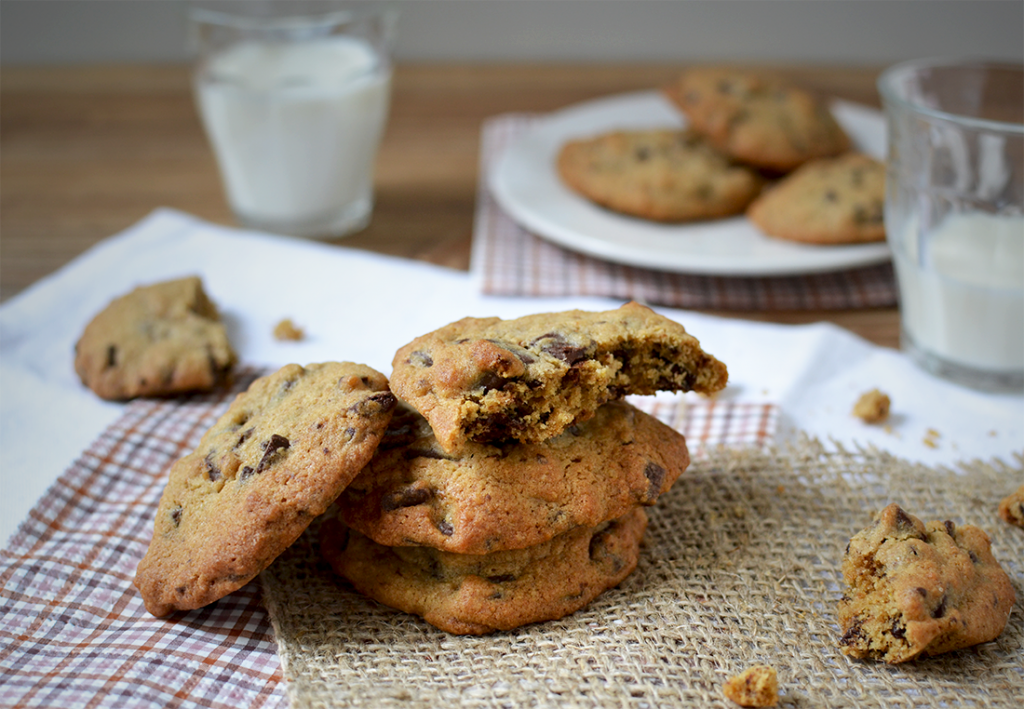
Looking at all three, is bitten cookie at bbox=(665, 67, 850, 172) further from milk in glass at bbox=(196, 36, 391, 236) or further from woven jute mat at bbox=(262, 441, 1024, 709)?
woven jute mat at bbox=(262, 441, 1024, 709)

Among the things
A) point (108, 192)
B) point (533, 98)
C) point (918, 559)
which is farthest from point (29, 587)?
point (533, 98)

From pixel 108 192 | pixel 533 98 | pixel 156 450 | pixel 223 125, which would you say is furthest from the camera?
pixel 533 98

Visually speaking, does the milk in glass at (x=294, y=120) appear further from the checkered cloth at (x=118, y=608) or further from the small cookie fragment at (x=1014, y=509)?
the small cookie fragment at (x=1014, y=509)

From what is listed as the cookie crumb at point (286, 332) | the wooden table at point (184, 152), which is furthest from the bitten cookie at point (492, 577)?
the wooden table at point (184, 152)

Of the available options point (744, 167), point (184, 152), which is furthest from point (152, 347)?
point (744, 167)

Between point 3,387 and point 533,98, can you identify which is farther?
point 533,98

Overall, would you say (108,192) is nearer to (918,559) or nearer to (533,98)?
(533,98)
